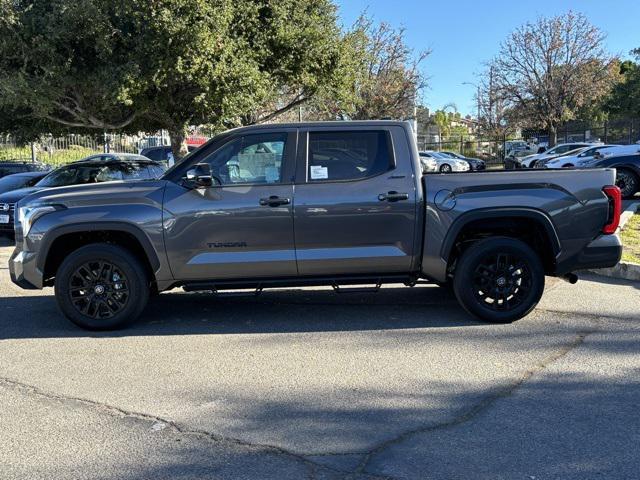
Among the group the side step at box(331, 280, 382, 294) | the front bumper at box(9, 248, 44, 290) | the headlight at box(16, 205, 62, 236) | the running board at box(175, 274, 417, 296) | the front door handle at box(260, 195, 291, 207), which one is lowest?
the side step at box(331, 280, 382, 294)

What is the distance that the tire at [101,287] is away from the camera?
5785 millimetres

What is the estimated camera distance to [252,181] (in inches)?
229

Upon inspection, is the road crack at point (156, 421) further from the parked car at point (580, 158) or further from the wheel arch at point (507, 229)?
the parked car at point (580, 158)

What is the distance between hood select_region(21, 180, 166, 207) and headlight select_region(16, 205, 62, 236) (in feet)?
0.20

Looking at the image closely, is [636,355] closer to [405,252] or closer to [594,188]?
[594,188]

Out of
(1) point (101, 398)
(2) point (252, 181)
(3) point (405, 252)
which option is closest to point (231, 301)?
(2) point (252, 181)

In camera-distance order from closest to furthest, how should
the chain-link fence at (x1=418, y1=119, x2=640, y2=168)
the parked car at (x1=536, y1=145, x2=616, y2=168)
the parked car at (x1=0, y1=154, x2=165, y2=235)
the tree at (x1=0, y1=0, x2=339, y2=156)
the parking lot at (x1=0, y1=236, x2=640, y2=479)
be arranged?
the parking lot at (x1=0, y1=236, x2=640, y2=479)
the parked car at (x1=0, y1=154, x2=165, y2=235)
the tree at (x1=0, y1=0, x2=339, y2=156)
the parked car at (x1=536, y1=145, x2=616, y2=168)
the chain-link fence at (x1=418, y1=119, x2=640, y2=168)

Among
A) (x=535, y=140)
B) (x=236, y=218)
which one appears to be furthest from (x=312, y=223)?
(x=535, y=140)

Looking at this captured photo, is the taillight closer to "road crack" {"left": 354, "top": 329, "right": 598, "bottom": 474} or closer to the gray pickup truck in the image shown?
the gray pickup truck

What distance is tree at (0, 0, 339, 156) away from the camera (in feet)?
37.2

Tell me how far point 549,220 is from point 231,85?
8.33 meters

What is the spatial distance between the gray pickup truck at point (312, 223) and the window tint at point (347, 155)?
0.04 ft

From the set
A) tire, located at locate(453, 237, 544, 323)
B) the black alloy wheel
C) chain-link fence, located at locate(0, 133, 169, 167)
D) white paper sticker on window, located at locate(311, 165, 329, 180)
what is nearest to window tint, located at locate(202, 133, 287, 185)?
white paper sticker on window, located at locate(311, 165, 329, 180)

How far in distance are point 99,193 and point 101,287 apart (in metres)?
0.92
